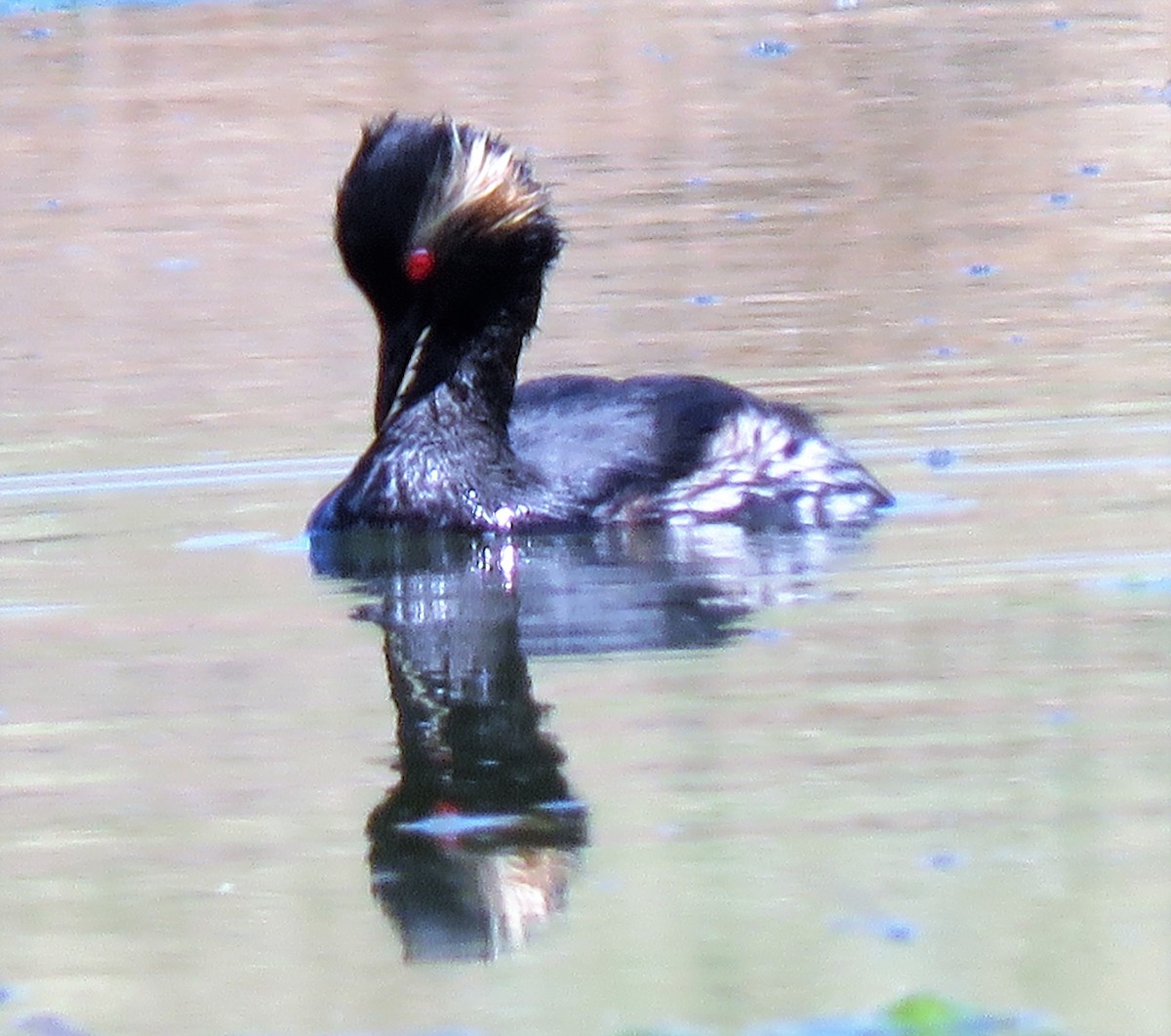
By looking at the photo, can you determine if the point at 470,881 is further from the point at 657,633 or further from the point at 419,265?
the point at 419,265

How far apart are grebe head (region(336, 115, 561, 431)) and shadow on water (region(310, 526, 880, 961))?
0.69 meters

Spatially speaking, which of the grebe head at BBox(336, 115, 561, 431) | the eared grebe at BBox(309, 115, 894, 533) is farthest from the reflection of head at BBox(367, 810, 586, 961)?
the grebe head at BBox(336, 115, 561, 431)

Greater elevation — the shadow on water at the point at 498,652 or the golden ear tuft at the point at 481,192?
the golden ear tuft at the point at 481,192

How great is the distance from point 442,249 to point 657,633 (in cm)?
258

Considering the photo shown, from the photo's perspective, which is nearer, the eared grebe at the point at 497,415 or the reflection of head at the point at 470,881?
the reflection of head at the point at 470,881

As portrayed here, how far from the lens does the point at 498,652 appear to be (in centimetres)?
781

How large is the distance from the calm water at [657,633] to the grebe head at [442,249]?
68 centimetres

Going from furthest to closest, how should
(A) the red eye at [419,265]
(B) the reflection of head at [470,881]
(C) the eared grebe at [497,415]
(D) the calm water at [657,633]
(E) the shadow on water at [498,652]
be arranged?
(A) the red eye at [419,265] < (C) the eared grebe at [497,415] < (E) the shadow on water at [498,652] < (B) the reflection of head at [470,881] < (D) the calm water at [657,633]

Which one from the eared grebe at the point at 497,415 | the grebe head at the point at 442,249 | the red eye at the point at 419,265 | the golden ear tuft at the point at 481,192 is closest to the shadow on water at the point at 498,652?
the eared grebe at the point at 497,415

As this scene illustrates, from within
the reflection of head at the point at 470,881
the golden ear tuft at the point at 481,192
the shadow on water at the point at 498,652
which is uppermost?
the golden ear tuft at the point at 481,192

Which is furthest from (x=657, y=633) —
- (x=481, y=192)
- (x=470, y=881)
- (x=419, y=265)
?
(x=481, y=192)

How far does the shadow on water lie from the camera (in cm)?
560

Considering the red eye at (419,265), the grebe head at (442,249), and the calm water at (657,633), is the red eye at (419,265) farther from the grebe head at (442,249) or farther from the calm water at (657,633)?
the calm water at (657,633)

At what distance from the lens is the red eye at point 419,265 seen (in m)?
9.98
